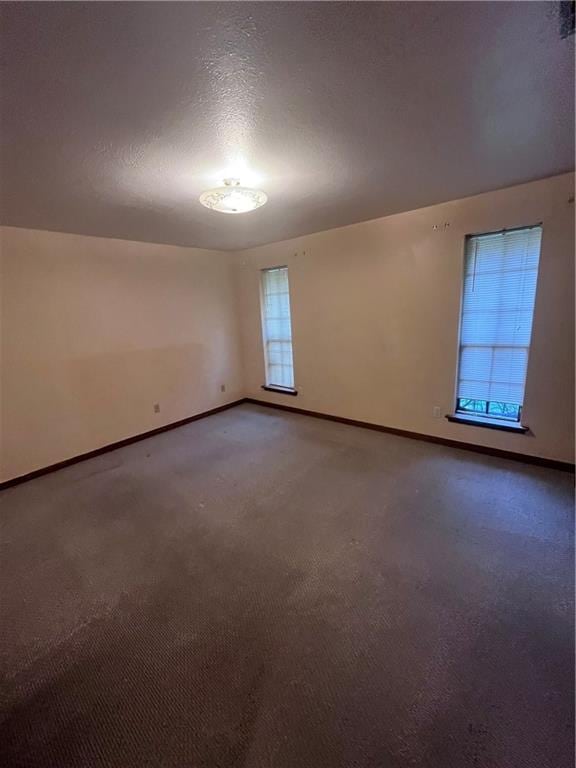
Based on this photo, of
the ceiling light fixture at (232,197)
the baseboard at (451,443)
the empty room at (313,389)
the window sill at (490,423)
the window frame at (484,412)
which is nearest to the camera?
the empty room at (313,389)

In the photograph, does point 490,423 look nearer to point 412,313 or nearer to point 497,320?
point 497,320

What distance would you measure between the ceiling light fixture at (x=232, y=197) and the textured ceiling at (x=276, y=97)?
11 cm

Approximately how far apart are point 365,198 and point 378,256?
868 millimetres

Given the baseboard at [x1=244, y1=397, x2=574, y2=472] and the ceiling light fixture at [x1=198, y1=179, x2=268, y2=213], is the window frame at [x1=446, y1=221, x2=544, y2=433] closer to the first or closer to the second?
the baseboard at [x1=244, y1=397, x2=574, y2=472]

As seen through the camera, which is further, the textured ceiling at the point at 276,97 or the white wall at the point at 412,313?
the white wall at the point at 412,313

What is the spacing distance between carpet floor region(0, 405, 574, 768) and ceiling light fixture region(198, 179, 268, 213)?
2197 mm

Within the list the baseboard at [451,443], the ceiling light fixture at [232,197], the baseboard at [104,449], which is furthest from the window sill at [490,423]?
the baseboard at [104,449]

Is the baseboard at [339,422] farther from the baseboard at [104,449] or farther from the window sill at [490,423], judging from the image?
the window sill at [490,423]

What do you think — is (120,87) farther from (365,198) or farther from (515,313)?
(515,313)

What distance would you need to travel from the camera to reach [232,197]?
204 cm

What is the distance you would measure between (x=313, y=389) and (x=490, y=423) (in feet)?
6.88

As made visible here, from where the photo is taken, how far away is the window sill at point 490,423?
2947 mm

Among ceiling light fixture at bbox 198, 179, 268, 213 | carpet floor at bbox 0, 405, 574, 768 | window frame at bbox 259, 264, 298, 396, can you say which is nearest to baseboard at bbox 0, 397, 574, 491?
carpet floor at bbox 0, 405, 574, 768

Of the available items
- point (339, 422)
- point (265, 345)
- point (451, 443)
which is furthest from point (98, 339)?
point (451, 443)
